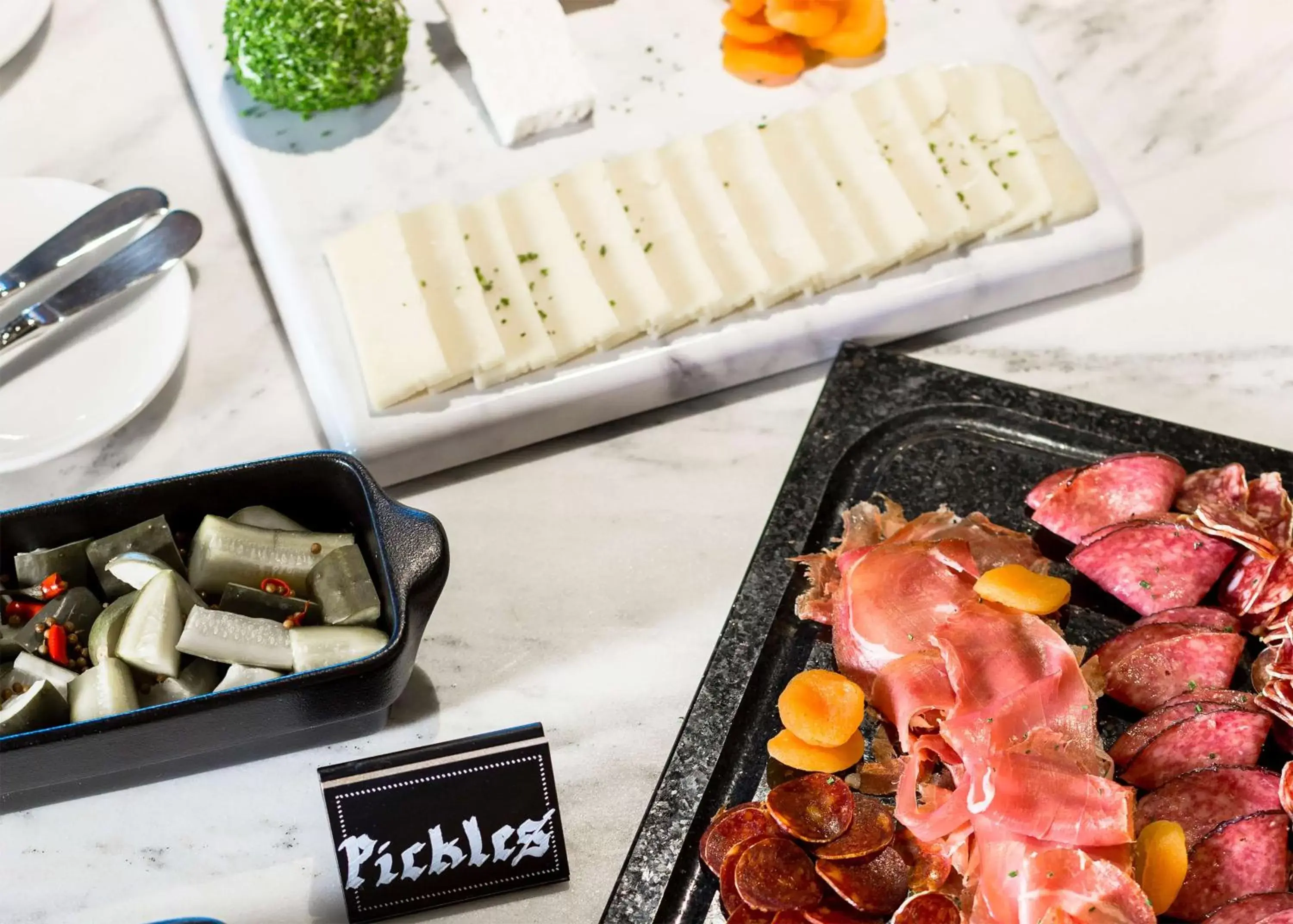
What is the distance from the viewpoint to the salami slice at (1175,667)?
136cm

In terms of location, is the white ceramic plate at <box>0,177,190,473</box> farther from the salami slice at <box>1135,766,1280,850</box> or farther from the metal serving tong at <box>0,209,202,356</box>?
the salami slice at <box>1135,766,1280,850</box>

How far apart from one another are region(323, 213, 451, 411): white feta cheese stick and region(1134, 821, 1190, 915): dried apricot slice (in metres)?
0.94

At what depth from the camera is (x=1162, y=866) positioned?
1.22 metres

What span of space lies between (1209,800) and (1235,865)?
0.07 metres

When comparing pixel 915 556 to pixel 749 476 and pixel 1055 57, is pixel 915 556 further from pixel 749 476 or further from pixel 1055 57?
pixel 1055 57

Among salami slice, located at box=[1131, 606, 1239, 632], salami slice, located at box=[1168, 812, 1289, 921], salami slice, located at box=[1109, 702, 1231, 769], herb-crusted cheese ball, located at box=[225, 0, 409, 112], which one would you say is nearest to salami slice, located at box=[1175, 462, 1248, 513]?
salami slice, located at box=[1131, 606, 1239, 632]

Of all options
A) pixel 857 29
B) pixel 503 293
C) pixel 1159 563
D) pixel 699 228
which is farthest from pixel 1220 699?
pixel 857 29

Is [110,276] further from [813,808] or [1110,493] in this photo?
[1110,493]

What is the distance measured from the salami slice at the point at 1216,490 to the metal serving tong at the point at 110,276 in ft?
4.26

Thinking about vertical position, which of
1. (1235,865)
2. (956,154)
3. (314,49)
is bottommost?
(1235,865)

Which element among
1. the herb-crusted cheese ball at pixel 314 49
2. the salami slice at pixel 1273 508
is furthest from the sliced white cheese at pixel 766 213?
the salami slice at pixel 1273 508

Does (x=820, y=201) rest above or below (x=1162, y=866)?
above

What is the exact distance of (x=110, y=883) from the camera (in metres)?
1.39

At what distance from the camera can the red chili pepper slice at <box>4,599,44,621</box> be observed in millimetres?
1297
